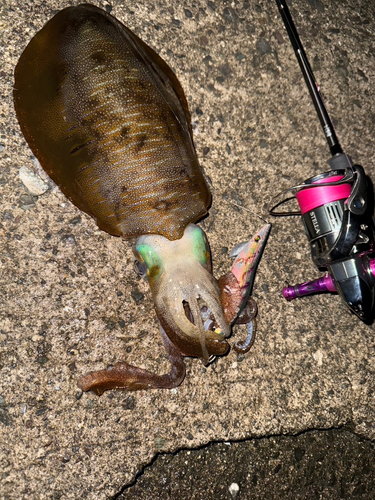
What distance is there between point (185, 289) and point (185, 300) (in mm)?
51

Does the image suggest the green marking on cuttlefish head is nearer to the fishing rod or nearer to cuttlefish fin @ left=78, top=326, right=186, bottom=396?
cuttlefish fin @ left=78, top=326, right=186, bottom=396

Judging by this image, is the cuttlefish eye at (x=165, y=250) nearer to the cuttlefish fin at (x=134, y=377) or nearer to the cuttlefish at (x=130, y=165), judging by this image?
the cuttlefish at (x=130, y=165)

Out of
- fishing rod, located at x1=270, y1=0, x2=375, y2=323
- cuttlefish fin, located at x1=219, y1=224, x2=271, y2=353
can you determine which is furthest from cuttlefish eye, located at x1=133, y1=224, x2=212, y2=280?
fishing rod, located at x1=270, y1=0, x2=375, y2=323

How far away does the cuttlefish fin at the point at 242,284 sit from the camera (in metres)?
2.12

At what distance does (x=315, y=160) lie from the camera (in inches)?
106

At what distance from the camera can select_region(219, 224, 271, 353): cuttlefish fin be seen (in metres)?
2.12

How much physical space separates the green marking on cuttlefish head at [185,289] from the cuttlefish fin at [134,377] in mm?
135

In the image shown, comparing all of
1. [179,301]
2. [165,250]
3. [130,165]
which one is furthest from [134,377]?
[130,165]

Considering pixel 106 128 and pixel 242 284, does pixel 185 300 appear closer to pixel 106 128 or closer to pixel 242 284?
pixel 242 284

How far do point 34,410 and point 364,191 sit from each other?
179cm

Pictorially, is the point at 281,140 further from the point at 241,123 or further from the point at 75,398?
the point at 75,398

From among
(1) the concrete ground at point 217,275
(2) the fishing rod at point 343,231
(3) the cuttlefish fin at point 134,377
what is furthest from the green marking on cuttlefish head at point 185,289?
(2) the fishing rod at point 343,231

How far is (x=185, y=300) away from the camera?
2.01 metres

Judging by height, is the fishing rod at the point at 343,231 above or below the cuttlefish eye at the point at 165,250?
below
